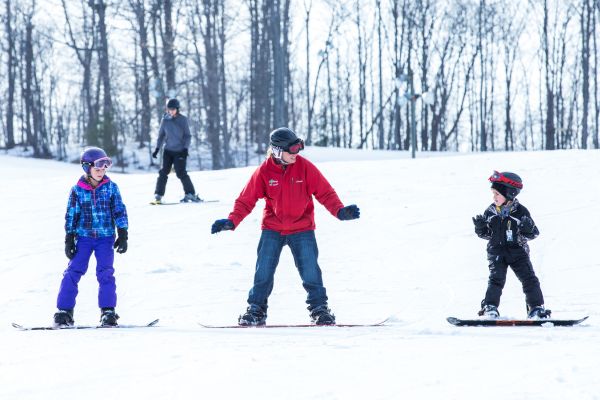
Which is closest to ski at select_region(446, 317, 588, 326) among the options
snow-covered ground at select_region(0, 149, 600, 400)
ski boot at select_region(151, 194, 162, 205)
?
snow-covered ground at select_region(0, 149, 600, 400)

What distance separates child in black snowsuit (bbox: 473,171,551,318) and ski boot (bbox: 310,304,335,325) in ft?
3.80

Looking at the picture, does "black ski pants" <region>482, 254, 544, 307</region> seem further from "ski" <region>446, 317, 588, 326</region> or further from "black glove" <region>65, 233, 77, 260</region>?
"black glove" <region>65, 233, 77, 260</region>

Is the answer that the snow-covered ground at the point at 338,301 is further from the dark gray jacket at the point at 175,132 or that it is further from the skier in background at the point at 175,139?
the dark gray jacket at the point at 175,132

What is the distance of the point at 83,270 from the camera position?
6.05 m

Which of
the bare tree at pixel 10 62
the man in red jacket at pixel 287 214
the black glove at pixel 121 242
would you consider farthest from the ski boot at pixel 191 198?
the bare tree at pixel 10 62

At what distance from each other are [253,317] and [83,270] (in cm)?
142

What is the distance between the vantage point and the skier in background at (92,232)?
598 centimetres

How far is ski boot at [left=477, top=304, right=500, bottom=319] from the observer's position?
570 cm

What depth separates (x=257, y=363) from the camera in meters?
4.23

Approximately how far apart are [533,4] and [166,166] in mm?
37477

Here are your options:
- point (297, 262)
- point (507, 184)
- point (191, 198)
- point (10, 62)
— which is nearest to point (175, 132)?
point (191, 198)

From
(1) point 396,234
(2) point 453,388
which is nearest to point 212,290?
(1) point 396,234

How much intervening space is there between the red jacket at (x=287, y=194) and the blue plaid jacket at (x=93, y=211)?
1.00 meters

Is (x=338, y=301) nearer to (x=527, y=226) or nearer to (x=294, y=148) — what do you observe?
(x=294, y=148)
